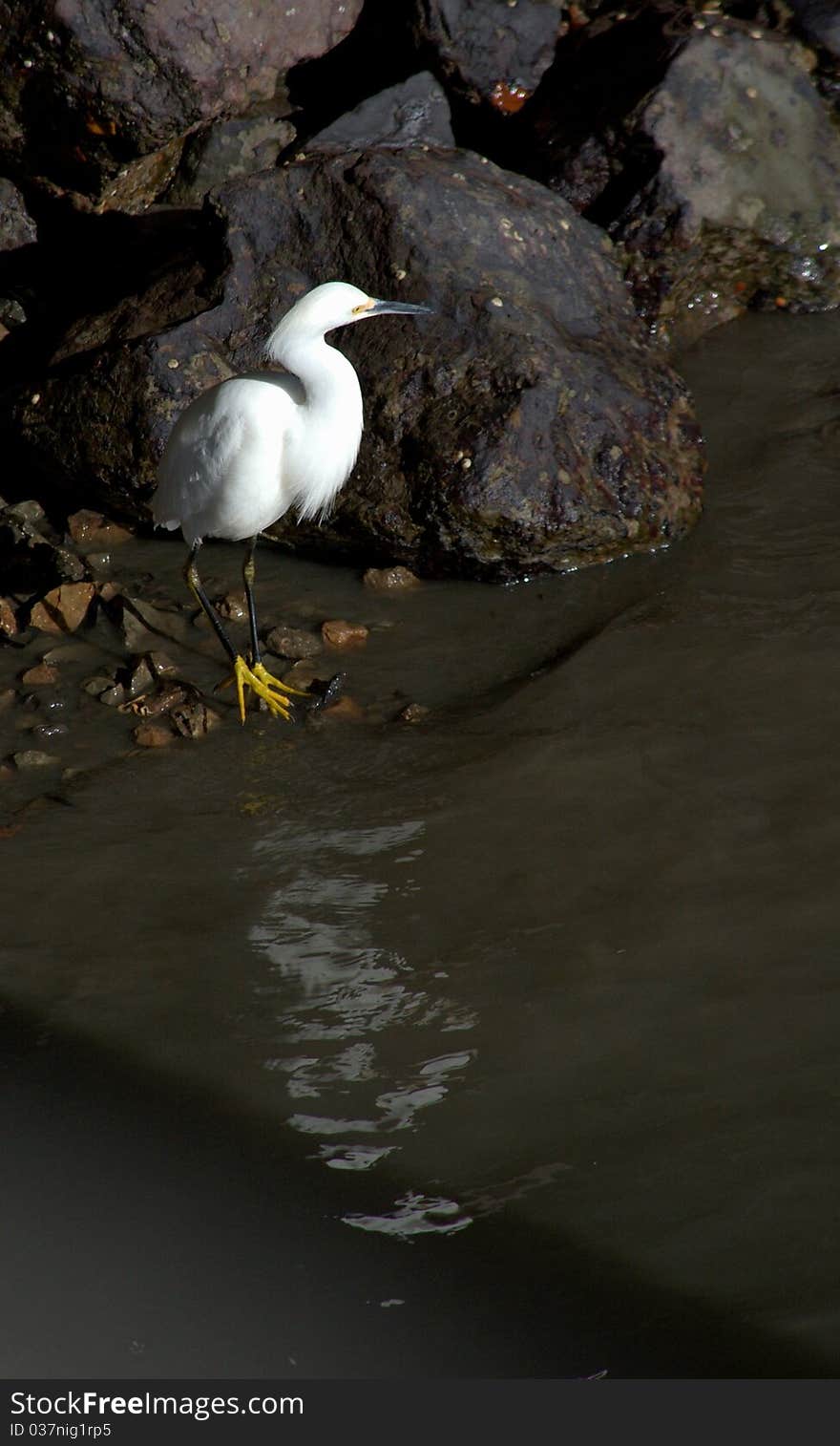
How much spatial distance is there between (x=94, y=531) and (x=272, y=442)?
4.44ft

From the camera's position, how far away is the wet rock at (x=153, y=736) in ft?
12.9

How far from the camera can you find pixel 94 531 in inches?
200

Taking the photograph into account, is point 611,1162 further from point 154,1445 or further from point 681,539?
point 681,539

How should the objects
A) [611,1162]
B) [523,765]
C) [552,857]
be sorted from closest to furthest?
[611,1162], [552,857], [523,765]

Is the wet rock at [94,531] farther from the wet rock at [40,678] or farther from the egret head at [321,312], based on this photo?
the egret head at [321,312]

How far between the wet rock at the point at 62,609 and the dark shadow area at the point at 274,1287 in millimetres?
2275

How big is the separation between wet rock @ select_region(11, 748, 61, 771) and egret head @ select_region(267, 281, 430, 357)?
135 cm

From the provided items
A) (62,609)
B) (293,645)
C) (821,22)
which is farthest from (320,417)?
(821,22)

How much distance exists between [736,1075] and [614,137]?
15.9 ft

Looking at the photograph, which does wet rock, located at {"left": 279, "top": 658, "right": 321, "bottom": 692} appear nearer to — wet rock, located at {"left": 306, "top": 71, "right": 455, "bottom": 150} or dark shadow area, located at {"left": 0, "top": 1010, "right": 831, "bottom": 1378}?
dark shadow area, located at {"left": 0, "top": 1010, "right": 831, "bottom": 1378}

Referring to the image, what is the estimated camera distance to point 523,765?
3.66m

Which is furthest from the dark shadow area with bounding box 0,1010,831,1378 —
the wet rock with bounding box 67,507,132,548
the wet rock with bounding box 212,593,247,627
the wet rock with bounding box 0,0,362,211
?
the wet rock with bounding box 0,0,362,211

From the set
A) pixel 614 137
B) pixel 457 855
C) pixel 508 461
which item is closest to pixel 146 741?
pixel 457 855

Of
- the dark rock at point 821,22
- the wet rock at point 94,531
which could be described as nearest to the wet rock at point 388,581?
the wet rock at point 94,531
